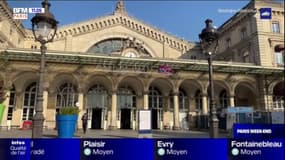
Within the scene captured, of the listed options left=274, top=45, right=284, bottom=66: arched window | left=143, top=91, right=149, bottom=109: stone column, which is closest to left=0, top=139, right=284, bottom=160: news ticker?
left=143, top=91, right=149, bottom=109: stone column

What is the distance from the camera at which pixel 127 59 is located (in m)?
26.6

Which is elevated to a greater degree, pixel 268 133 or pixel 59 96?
pixel 59 96

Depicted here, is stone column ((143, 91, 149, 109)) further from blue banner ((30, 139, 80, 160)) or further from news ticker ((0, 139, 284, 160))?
blue banner ((30, 139, 80, 160))

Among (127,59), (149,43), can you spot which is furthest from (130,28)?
(127,59)

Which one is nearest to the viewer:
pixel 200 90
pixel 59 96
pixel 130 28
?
pixel 59 96

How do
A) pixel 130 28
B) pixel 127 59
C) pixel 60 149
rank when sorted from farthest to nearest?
pixel 130 28, pixel 127 59, pixel 60 149

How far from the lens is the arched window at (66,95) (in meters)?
28.1

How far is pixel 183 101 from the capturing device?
3197 centimetres

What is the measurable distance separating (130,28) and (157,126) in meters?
15.0

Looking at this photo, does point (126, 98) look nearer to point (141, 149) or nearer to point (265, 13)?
point (265, 13)

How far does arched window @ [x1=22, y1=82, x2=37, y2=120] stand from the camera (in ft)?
90.1

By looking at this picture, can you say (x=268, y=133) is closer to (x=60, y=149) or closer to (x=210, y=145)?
(x=210, y=145)

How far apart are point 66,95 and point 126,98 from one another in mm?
7076

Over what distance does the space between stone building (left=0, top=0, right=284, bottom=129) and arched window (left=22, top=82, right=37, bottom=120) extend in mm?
103
